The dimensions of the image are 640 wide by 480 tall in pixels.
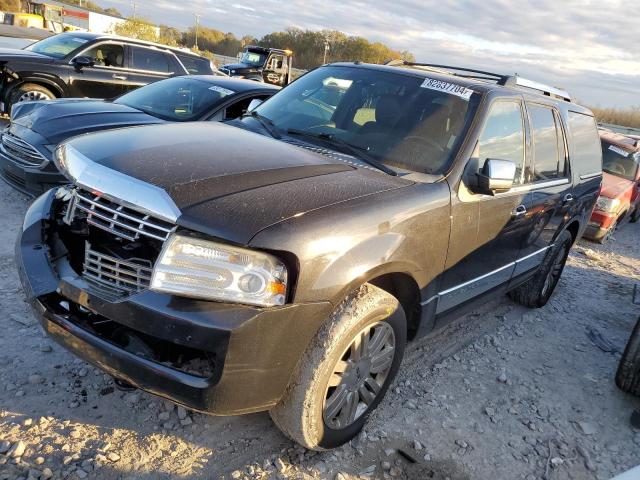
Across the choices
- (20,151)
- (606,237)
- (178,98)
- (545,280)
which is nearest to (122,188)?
(20,151)

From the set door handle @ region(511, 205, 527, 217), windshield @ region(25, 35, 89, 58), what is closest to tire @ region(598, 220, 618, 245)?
door handle @ region(511, 205, 527, 217)

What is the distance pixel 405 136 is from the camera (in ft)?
10.5

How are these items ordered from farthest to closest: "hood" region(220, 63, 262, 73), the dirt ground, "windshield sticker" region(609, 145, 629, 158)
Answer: "hood" region(220, 63, 262, 73), "windshield sticker" region(609, 145, 629, 158), the dirt ground

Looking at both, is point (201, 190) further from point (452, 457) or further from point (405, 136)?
point (452, 457)

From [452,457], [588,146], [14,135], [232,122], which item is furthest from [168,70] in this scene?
[452,457]

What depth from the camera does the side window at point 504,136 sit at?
3.24m

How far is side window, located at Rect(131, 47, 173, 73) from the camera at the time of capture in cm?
908

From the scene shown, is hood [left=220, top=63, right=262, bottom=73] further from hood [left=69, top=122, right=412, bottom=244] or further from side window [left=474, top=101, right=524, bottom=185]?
hood [left=69, top=122, right=412, bottom=244]

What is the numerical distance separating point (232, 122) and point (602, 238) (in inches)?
277

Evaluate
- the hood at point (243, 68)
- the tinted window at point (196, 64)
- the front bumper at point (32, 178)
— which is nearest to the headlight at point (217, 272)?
the front bumper at point (32, 178)

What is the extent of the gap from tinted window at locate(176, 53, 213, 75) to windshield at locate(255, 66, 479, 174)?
652cm

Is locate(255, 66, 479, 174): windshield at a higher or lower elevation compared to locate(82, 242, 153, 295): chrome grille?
higher

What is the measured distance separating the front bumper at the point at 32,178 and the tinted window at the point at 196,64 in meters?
5.38

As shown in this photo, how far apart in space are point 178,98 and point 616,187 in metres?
7.09
